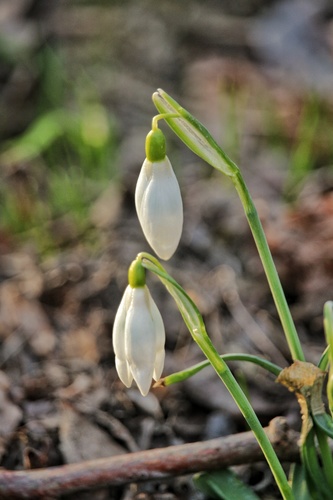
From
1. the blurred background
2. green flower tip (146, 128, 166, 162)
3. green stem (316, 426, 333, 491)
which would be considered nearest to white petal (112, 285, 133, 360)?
green flower tip (146, 128, 166, 162)

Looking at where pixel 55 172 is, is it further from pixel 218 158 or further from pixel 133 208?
pixel 218 158

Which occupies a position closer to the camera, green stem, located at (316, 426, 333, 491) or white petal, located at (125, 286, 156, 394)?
white petal, located at (125, 286, 156, 394)

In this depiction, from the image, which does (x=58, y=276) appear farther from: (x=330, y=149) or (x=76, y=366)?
(x=330, y=149)

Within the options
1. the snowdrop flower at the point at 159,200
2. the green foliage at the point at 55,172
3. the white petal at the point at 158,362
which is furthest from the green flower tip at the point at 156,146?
the green foliage at the point at 55,172

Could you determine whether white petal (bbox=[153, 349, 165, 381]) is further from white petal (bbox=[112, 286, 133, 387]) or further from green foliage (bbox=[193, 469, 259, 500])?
green foliage (bbox=[193, 469, 259, 500])

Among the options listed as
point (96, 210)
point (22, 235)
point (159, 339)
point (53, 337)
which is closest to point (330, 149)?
point (96, 210)
